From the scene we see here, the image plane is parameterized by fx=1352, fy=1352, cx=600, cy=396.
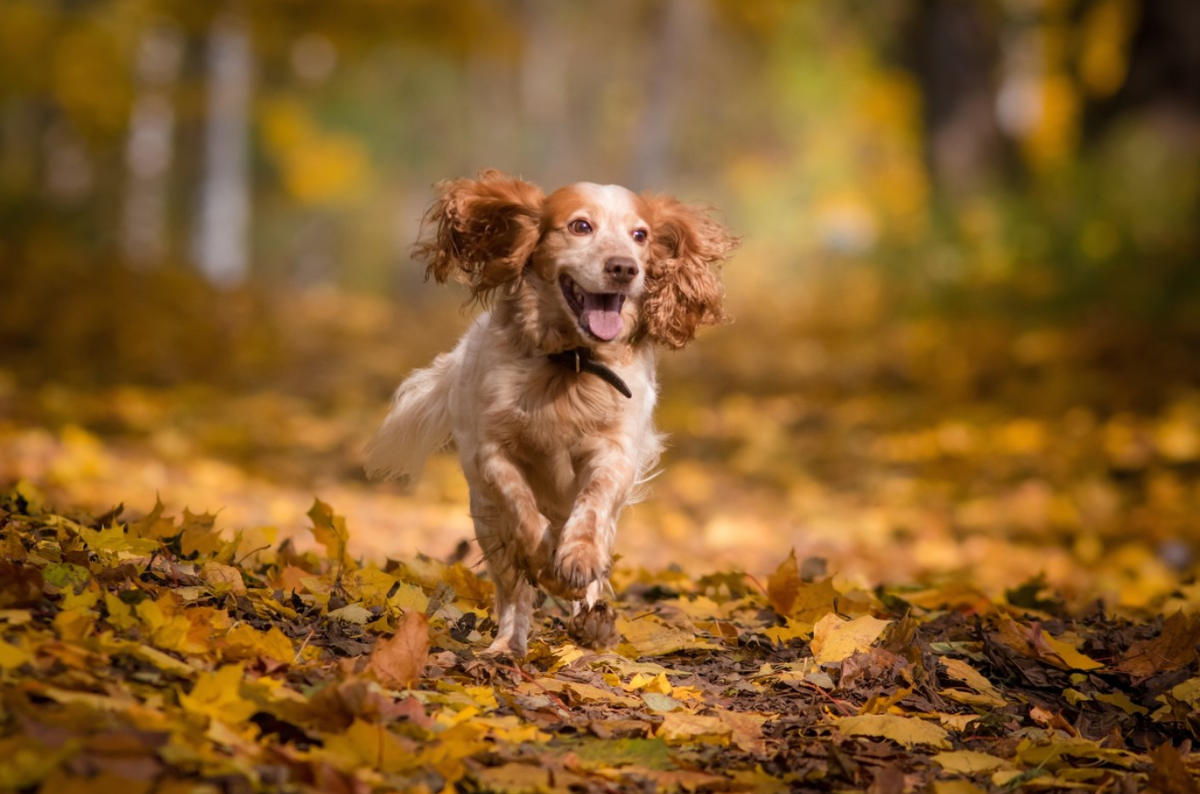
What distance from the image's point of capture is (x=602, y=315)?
4.42m

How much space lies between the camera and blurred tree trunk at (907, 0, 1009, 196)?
17922mm

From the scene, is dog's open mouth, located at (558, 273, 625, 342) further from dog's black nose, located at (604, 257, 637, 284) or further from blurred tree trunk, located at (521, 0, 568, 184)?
blurred tree trunk, located at (521, 0, 568, 184)

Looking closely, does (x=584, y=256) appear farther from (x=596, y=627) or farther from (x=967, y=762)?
(x=967, y=762)

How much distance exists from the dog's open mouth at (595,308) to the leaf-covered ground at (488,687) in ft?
3.19

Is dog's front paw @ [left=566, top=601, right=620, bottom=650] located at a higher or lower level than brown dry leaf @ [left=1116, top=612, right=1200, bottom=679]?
lower

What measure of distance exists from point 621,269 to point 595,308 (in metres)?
0.19

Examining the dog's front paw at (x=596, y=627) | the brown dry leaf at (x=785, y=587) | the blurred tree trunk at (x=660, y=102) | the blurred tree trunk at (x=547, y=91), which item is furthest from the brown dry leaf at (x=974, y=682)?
the blurred tree trunk at (x=547, y=91)

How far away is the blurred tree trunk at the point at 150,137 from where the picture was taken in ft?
74.4

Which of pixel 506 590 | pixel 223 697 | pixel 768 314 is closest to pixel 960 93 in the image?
pixel 768 314

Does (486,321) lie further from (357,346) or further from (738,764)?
(357,346)

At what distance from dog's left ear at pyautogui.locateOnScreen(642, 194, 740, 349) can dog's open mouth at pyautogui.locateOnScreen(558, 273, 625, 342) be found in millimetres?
234

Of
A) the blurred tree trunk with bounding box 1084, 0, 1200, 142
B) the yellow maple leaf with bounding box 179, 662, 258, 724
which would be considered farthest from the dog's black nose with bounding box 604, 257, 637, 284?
the blurred tree trunk with bounding box 1084, 0, 1200, 142

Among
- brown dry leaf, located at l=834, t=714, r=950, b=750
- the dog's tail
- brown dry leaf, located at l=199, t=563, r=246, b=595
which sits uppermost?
the dog's tail

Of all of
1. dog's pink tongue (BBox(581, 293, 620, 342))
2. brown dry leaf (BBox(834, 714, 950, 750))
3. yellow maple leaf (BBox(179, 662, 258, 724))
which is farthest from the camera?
dog's pink tongue (BBox(581, 293, 620, 342))
